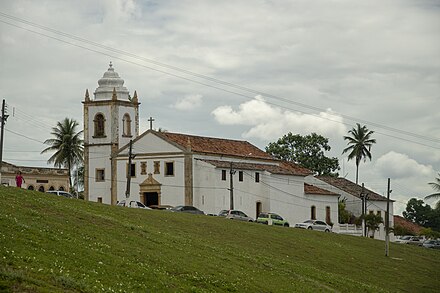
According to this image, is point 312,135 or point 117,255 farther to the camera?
point 312,135

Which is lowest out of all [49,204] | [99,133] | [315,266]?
[315,266]

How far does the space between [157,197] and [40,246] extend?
62.8 m

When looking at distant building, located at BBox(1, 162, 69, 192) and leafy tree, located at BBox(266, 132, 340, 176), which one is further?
leafy tree, located at BBox(266, 132, 340, 176)

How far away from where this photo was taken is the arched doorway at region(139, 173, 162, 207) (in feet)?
308

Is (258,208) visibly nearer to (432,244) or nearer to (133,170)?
(133,170)

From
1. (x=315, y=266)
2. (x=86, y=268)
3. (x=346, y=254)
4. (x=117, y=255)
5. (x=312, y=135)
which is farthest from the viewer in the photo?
(x=312, y=135)

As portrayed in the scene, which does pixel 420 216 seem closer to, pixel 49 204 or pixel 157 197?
pixel 157 197

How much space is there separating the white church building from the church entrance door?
92mm

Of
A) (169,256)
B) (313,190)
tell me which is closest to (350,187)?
(313,190)

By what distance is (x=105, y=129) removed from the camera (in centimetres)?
10131

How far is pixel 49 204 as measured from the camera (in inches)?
1805

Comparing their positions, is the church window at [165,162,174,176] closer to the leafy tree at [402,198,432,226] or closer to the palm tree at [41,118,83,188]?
the palm tree at [41,118,83,188]

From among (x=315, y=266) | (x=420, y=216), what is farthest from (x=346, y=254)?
(x=420, y=216)

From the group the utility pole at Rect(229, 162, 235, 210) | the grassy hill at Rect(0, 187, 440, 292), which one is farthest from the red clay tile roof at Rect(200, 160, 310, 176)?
the grassy hill at Rect(0, 187, 440, 292)
